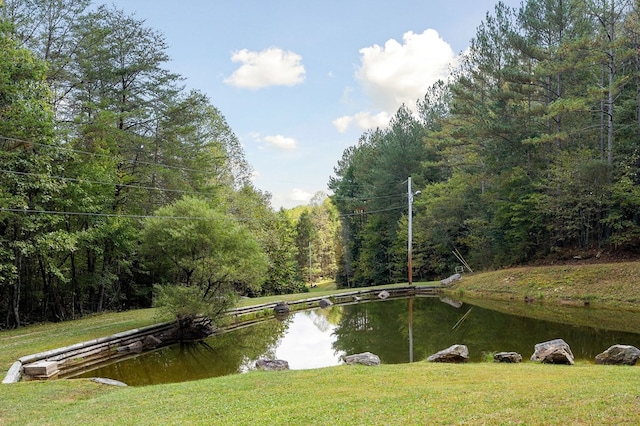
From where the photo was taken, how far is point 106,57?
2075cm

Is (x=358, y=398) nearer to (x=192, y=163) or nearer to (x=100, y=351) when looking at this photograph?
(x=100, y=351)

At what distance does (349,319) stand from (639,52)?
63.2 feet

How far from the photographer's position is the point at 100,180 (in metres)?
18.9

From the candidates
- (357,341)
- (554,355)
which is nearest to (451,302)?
(357,341)

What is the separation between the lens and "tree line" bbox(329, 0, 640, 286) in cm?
2100

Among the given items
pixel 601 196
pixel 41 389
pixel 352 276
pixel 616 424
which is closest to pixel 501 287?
Answer: pixel 601 196

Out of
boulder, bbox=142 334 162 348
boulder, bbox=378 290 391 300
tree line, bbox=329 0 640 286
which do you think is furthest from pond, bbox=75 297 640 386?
tree line, bbox=329 0 640 286

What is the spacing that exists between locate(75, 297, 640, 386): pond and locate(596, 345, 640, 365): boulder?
884mm

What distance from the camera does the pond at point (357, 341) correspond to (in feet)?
38.7

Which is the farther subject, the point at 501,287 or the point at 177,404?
the point at 501,287

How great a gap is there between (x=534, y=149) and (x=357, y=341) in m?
20.3

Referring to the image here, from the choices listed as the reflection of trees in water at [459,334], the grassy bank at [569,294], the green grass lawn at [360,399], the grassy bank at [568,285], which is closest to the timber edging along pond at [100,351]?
the green grass lawn at [360,399]

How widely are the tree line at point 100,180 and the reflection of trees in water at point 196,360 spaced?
4.89 feet

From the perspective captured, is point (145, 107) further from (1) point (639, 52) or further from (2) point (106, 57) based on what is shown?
(1) point (639, 52)
